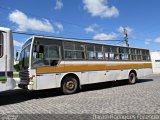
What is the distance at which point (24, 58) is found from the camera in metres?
13.0

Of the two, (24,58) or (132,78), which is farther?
(132,78)

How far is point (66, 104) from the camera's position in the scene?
1014 centimetres

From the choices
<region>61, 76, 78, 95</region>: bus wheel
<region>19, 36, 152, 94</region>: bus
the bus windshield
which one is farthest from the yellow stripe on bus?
the bus windshield

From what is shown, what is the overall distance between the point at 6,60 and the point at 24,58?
269 centimetres

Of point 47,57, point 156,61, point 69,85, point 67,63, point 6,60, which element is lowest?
point 69,85

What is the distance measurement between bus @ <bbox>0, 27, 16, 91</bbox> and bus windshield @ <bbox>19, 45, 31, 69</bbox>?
1820 mm

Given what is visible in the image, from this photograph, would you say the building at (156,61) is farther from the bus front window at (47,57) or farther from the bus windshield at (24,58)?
the bus windshield at (24,58)

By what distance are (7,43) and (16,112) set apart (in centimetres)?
308

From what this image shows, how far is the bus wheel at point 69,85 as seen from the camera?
13.3 m

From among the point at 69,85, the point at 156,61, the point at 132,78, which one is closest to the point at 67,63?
the point at 69,85

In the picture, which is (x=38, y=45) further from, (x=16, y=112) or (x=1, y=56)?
(x=16, y=112)

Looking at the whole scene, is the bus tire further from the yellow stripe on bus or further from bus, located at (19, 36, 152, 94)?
bus, located at (19, 36, 152, 94)

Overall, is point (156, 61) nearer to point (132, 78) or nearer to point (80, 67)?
point (132, 78)

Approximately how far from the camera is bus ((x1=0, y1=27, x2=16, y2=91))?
405 inches
